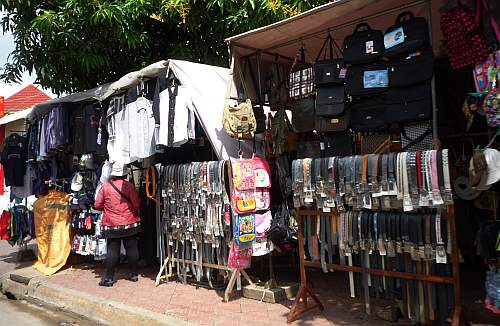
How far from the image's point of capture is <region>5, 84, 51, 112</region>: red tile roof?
22219 mm

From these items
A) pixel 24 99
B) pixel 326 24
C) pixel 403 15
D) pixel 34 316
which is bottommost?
pixel 34 316

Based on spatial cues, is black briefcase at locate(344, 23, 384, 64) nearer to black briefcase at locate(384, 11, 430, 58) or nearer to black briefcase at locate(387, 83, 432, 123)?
black briefcase at locate(384, 11, 430, 58)

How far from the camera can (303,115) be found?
16.1 ft

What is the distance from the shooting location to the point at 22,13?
749cm

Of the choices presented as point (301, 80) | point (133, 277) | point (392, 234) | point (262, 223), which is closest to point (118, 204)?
point (133, 277)

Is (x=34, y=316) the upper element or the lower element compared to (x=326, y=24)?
lower

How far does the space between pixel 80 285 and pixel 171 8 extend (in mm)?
4524

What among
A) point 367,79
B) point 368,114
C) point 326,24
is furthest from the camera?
point 326,24

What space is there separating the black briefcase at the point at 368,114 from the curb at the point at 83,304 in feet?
9.13

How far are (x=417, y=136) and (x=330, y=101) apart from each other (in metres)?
0.95

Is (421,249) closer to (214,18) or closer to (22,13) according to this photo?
(214,18)

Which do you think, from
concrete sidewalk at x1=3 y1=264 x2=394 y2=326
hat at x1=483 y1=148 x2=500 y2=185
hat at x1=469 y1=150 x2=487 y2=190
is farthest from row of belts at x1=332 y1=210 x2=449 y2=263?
concrete sidewalk at x1=3 y1=264 x2=394 y2=326

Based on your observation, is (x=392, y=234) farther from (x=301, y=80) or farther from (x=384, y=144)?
(x=301, y=80)

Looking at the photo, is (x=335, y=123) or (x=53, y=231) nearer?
(x=335, y=123)
